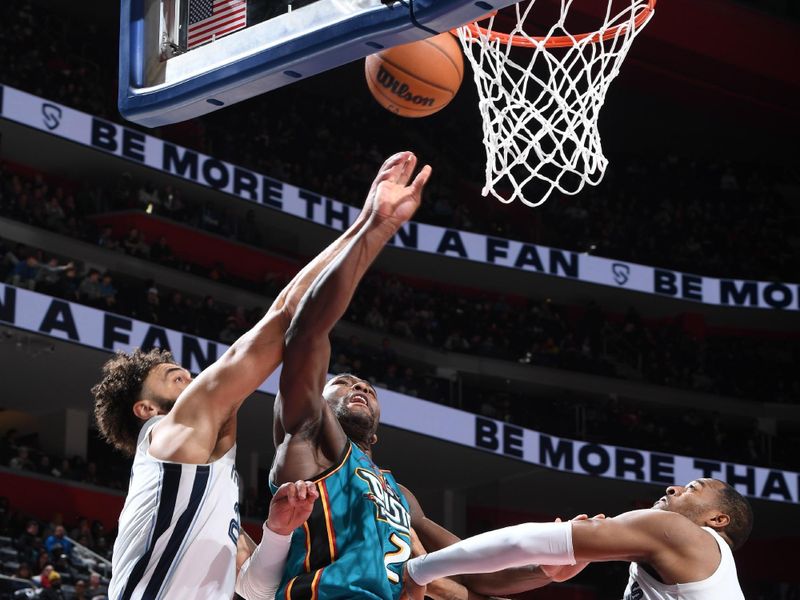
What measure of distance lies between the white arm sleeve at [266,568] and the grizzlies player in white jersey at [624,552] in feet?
1.51

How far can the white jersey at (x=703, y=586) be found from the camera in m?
3.59

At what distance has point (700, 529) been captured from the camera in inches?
144

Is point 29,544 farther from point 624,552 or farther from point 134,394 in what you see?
point 624,552

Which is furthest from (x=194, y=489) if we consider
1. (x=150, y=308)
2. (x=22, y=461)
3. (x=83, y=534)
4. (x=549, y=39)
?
(x=150, y=308)

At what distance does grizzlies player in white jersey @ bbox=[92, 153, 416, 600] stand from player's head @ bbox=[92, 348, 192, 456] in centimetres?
22

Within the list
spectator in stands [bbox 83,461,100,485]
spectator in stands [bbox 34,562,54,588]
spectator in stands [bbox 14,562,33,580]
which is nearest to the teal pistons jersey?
spectator in stands [bbox 34,562,54,588]

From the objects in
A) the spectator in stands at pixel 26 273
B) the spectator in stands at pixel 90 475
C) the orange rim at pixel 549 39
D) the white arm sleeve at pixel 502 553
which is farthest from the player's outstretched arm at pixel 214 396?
the spectator in stands at pixel 90 475

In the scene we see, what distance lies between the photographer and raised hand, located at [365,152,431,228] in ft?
10.4

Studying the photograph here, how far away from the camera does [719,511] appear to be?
12.7ft

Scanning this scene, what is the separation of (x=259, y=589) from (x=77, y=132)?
12.4 metres

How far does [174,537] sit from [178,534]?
1 centimetres

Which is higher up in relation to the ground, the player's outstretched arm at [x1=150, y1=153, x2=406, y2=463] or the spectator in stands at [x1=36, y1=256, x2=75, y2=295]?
the spectator in stands at [x1=36, y1=256, x2=75, y2=295]

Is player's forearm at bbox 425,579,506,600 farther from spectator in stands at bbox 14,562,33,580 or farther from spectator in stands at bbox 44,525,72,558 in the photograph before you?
spectator in stands at bbox 44,525,72,558

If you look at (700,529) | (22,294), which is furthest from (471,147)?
(700,529)
